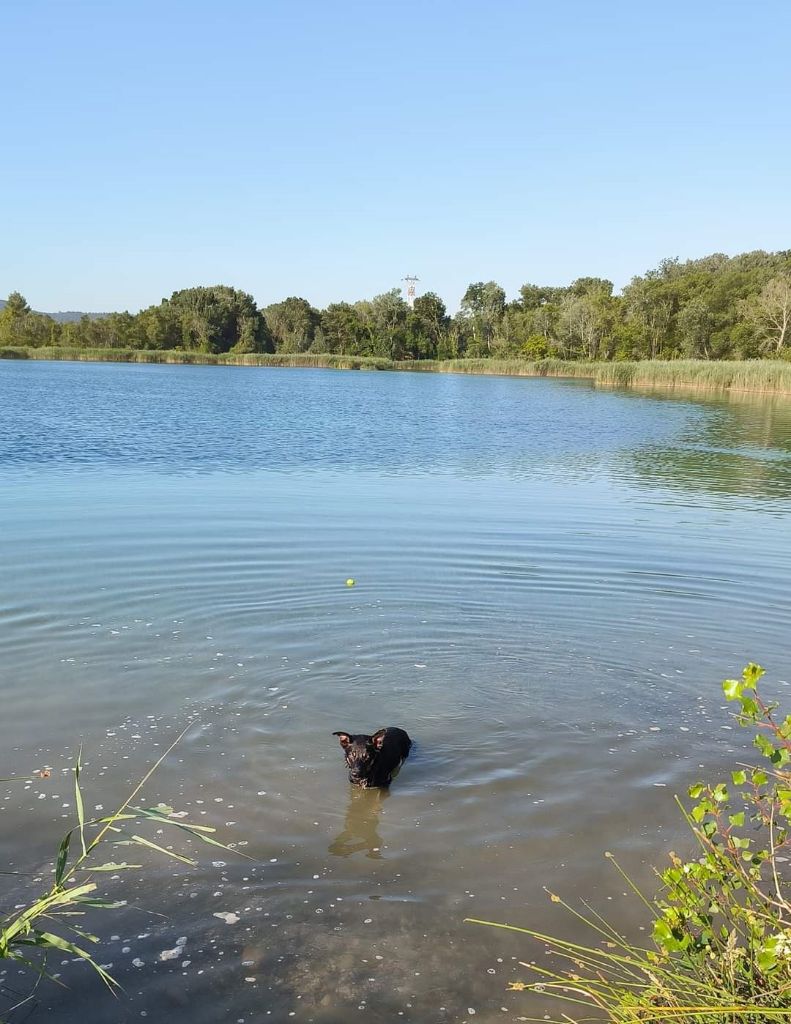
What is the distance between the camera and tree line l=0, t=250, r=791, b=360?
321ft

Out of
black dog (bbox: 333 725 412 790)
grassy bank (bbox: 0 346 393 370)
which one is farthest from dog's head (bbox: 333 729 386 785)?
grassy bank (bbox: 0 346 393 370)

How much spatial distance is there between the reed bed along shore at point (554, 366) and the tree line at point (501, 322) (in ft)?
38.2

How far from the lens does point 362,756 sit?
622 centimetres

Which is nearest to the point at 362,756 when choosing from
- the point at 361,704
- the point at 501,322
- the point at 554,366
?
the point at 361,704

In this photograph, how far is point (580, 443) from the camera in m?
31.6

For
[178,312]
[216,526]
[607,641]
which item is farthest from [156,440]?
[178,312]

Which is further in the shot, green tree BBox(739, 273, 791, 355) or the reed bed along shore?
green tree BBox(739, 273, 791, 355)

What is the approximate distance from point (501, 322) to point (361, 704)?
14002 cm

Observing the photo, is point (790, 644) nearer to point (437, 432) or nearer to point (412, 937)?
point (412, 937)

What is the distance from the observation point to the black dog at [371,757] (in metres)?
6.24

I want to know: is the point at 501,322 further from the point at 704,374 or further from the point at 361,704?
the point at 361,704

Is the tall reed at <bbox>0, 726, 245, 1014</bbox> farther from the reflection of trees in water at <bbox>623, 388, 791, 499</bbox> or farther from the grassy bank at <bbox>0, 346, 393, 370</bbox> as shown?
the grassy bank at <bbox>0, 346, 393, 370</bbox>

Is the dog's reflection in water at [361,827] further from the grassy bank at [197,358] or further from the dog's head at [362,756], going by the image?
the grassy bank at [197,358]

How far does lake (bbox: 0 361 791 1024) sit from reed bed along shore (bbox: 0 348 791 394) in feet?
135
